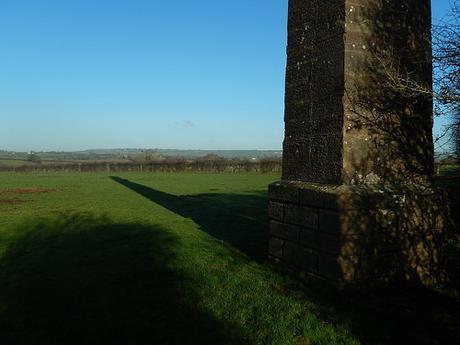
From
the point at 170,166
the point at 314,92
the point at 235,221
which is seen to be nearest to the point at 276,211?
the point at 314,92

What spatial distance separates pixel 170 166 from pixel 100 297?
55515 mm

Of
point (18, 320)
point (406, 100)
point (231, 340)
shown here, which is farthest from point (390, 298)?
point (18, 320)

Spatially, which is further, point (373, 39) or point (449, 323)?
point (373, 39)

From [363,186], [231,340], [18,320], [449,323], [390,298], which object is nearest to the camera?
[231,340]

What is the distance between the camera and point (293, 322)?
4211 millimetres

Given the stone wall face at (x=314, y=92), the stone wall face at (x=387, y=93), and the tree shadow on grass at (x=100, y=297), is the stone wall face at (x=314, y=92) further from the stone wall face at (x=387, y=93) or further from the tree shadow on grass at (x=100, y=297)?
the tree shadow on grass at (x=100, y=297)

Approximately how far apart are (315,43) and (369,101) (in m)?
1.13

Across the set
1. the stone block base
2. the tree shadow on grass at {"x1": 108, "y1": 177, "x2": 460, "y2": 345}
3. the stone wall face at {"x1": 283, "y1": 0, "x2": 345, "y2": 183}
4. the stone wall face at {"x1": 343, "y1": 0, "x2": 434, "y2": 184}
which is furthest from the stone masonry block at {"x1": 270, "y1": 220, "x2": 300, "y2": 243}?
the stone wall face at {"x1": 343, "y1": 0, "x2": 434, "y2": 184}

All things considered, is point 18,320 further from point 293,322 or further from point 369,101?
point 369,101

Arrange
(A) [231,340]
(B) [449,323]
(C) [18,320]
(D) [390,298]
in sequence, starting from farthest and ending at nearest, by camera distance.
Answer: (D) [390,298] → (C) [18,320] → (B) [449,323] → (A) [231,340]

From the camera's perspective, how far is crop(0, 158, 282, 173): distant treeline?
5656 cm

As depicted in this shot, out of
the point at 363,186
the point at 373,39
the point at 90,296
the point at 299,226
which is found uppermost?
the point at 373,39

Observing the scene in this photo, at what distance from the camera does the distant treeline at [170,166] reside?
56.6 m

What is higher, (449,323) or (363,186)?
(363,186)
